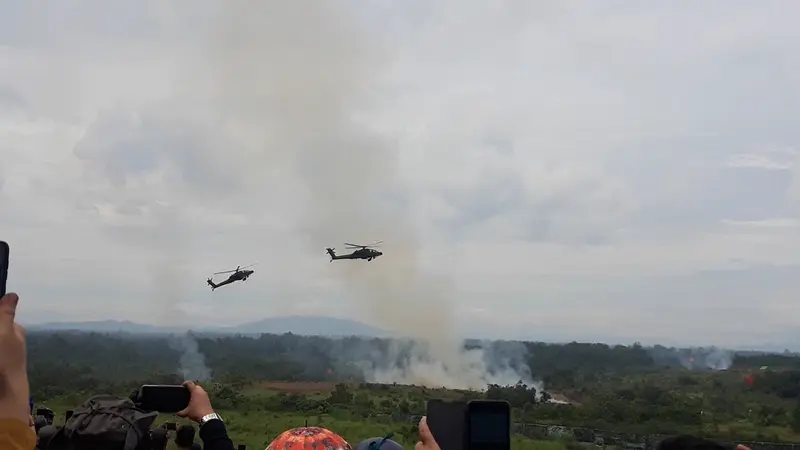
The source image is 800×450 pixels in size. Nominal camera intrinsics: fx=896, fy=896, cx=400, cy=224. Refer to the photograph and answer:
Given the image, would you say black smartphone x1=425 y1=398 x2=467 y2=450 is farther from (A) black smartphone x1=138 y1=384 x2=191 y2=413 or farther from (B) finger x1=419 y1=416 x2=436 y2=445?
(A) black smartphone x1=138 y1=384 x2=191 y2=413

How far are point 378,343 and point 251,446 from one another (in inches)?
3072

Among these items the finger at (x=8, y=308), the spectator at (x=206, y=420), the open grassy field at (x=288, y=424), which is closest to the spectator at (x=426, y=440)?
the spectator at (x=206, y=420)

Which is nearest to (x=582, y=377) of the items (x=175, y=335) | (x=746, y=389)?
(x=746, y=389)

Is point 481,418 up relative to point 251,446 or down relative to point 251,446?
up

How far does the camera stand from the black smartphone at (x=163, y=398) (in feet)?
15.1

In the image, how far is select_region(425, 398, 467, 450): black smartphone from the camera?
4.33 m

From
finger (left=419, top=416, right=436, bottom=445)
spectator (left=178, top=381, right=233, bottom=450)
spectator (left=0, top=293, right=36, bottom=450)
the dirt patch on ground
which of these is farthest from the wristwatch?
the dirt patch on ground

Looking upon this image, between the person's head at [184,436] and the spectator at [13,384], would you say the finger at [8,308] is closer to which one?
the spectator at [13,384]

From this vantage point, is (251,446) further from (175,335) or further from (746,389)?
(175,335)

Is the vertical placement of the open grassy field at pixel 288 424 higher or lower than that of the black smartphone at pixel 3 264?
lower

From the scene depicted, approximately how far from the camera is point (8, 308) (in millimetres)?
2988

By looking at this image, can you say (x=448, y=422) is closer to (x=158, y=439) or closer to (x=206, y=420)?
(x=206, y=420)

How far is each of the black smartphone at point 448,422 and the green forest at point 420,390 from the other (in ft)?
9.15

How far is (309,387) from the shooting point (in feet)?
210
